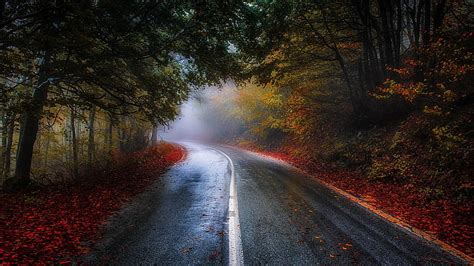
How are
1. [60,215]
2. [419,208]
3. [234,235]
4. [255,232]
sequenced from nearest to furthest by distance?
[234,235] → [255,232] → [60,215] → [419,208]

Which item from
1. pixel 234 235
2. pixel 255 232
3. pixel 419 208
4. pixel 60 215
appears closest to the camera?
pixel 234 235

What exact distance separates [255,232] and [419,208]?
15.4ft

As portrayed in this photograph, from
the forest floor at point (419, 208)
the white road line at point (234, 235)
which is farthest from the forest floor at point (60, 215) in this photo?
the forest floor at point (419, 208)

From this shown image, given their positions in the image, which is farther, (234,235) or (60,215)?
(60,215)

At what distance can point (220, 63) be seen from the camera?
10922 millimetres

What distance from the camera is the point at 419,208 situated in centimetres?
823

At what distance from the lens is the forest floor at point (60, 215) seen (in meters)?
5.38

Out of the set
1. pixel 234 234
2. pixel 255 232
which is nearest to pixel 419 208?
pixel 255 232

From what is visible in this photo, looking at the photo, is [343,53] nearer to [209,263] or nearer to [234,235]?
[234,235]

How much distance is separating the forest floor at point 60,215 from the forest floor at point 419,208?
6.49 meters

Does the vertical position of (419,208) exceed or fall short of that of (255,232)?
it exceeds it

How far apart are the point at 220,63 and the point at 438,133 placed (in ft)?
22.6

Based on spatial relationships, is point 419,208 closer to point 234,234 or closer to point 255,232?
point 255,232

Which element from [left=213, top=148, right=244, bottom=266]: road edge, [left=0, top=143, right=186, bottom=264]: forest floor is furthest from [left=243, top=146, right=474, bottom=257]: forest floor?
[left=0, top=143, right=186, bottom=264]: forest floor
